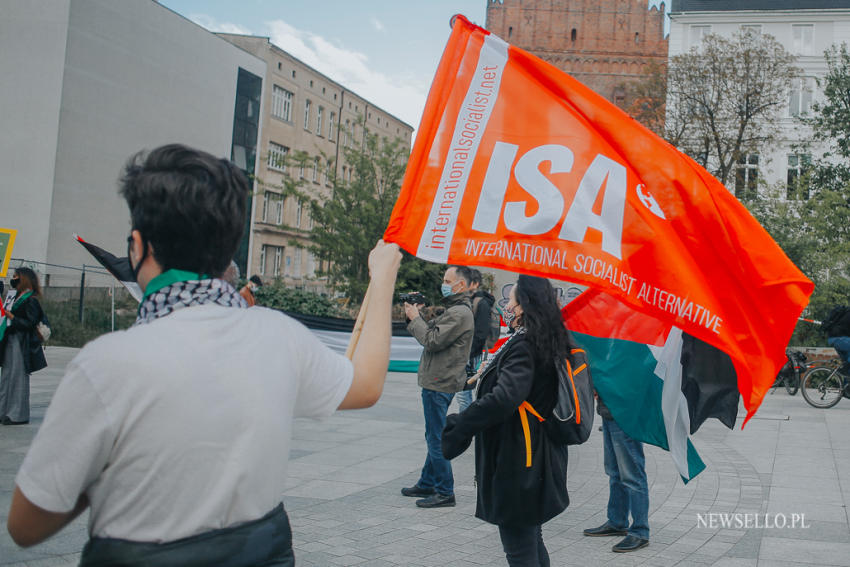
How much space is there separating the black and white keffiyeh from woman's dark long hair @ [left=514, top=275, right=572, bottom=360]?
104 inches

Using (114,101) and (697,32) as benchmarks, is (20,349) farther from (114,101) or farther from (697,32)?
(697,32)

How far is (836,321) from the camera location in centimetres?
1220

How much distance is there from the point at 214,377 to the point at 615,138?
115 inches

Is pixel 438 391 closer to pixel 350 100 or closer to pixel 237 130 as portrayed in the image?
pixel 237 130

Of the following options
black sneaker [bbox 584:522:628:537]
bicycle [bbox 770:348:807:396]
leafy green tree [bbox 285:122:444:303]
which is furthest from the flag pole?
leafy green tree [bbox 285:122:444:303]

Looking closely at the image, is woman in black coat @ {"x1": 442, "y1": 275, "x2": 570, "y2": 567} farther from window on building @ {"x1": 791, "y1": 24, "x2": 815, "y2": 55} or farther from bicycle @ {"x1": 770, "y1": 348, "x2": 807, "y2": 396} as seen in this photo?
window on building @ {"x1": 791, "y1": 24, "x2": 815, "y2": 55}

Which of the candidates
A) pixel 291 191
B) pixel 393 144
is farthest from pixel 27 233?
pixel 393 144

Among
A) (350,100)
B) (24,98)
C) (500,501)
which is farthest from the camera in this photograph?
(350,100)

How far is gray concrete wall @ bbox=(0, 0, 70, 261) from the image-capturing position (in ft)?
92.7

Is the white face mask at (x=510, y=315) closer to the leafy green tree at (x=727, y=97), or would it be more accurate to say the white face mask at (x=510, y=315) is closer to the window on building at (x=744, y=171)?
the leafy green tree at (x=727, y=97)

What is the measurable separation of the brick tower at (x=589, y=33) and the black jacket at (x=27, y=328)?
5172 cm

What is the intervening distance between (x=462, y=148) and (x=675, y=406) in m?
2.11

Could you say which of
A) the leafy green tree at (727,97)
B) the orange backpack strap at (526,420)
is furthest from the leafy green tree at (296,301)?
the orange backpack strap at (526,420)

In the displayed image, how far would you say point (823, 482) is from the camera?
26.8 ft
